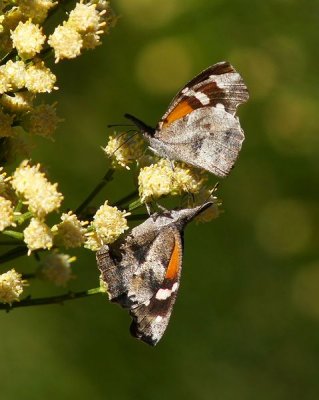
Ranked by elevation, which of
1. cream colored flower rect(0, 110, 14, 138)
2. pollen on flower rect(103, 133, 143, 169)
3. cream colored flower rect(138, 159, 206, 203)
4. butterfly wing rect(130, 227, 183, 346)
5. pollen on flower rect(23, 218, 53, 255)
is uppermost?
cream colored flower rect(0, 110, 14, 138)

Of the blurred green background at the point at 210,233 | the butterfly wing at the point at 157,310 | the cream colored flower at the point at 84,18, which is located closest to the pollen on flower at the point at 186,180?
the butterfly wing at the point at 157,310

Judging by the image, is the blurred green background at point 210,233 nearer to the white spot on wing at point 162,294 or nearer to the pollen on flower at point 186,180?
the pollen on flower at point 186,180

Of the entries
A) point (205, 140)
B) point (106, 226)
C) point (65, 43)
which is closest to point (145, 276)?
point (106, 226)

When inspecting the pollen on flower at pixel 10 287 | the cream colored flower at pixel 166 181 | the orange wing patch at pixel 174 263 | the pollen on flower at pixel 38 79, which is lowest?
the orange wing patch at pixel 174 263

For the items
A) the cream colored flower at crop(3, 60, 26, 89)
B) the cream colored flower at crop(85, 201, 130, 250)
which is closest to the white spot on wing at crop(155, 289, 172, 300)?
the cream colored flower at crop(85, 201, 130, 250)

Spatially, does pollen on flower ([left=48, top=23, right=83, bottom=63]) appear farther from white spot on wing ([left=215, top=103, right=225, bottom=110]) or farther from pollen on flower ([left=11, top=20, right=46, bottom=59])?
white spot on wing ([left=215, top=103, right=225, bottom=110])
